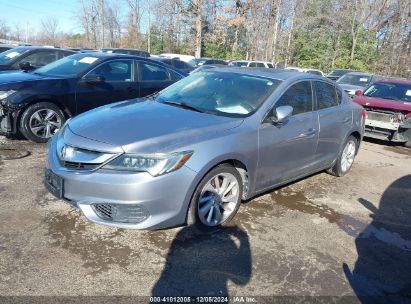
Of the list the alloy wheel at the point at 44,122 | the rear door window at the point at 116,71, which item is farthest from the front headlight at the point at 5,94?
the rear door window at the point at 116,71

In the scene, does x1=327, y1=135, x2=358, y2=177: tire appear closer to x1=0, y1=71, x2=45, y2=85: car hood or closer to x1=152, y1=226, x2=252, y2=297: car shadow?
x1=152, y1=226, x2=252, y2=297: car shadow

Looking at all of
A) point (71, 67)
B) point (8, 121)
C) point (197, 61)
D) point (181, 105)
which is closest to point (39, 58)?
point (71, 67)

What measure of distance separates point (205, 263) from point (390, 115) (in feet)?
22.9

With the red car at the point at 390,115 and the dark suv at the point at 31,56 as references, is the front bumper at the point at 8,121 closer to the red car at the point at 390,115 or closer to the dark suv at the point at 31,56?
the dark suv at the point at 31,56

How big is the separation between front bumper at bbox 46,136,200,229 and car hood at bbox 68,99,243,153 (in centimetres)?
26

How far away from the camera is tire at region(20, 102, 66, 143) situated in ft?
20.7

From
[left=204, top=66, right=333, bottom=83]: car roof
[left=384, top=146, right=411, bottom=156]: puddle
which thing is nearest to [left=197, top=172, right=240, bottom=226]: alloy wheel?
[left=204, top=66, right=333, bottom=83]: car roof

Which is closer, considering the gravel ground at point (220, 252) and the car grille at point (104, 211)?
the gravel ground at point (220, 252)

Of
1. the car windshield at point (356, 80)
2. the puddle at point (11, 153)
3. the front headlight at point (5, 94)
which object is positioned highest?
the front headlight at point (5, 94)

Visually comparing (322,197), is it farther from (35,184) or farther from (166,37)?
(166,37)

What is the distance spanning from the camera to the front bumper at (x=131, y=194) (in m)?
3.29

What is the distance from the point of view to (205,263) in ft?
11.1

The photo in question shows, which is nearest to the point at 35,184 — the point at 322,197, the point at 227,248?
the point at 227,248

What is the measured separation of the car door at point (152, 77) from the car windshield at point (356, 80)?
35.4ft
